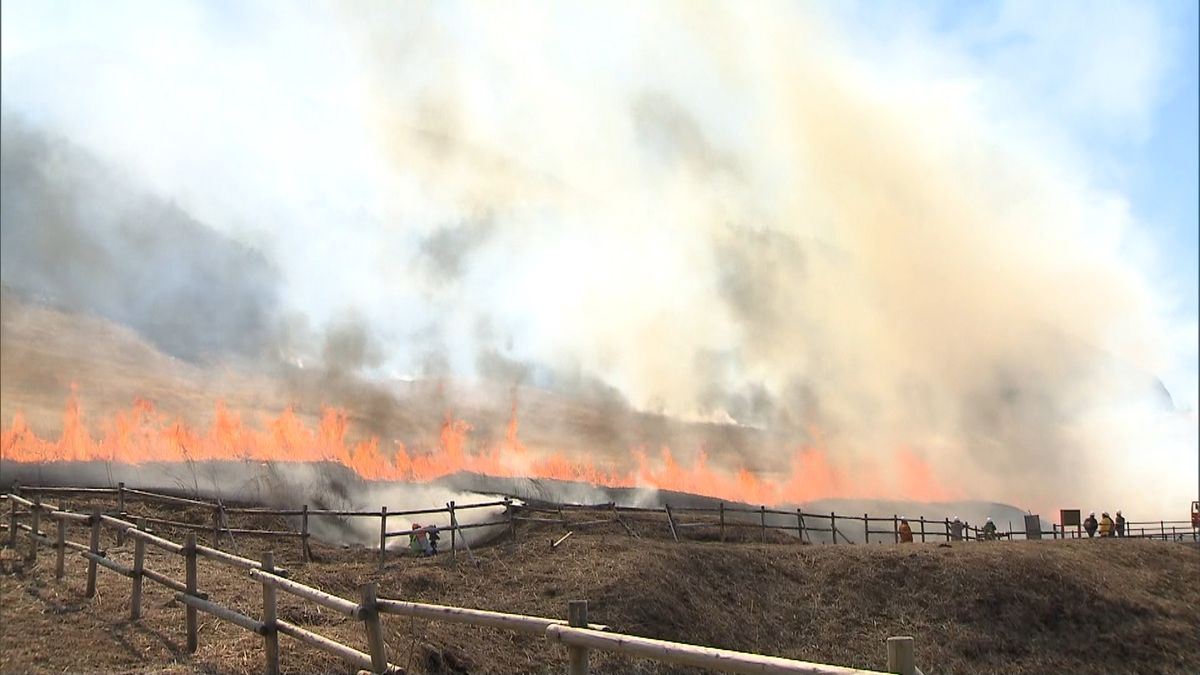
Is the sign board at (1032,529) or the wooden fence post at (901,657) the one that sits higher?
the wooden fence post at (901,657)

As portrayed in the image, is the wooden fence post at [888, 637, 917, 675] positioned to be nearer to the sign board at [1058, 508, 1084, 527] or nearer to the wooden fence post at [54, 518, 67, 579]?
the wooden fence post at [54, 518, 67, 579]

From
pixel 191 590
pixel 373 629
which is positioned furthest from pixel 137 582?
pixel 373 629

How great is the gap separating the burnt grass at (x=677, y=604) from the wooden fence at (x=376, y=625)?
0.68 m

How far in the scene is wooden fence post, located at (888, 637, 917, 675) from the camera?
5.35 meters

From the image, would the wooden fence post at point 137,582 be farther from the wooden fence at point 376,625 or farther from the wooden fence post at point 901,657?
the wooden fence post at point 901,657

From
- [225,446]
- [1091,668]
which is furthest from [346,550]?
[1091,668]

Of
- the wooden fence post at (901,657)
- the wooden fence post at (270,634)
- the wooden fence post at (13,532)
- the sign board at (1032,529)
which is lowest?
the sign board at (1032,529)

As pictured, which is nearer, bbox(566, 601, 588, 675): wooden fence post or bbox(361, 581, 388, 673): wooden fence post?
bbox(566, 601, 588, 675): wooden fence post

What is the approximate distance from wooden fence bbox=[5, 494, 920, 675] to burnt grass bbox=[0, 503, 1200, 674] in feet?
2.25

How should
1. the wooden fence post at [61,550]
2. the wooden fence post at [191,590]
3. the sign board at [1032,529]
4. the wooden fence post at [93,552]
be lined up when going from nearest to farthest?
the wooden fence post at [191,590] < the wooden fence post at [93,552] < the wooden fence post at [61,550] < the sign board at [1032,529]

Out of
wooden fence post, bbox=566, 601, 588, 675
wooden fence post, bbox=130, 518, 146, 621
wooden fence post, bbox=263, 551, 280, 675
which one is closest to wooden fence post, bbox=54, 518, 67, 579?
wooden fence post, bbox=130, 518, 146, 621

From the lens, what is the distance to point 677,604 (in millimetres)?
19719

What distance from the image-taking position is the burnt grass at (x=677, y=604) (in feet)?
40.1

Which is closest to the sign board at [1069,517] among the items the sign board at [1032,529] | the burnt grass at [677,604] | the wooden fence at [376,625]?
the sign board at [1032,529]
